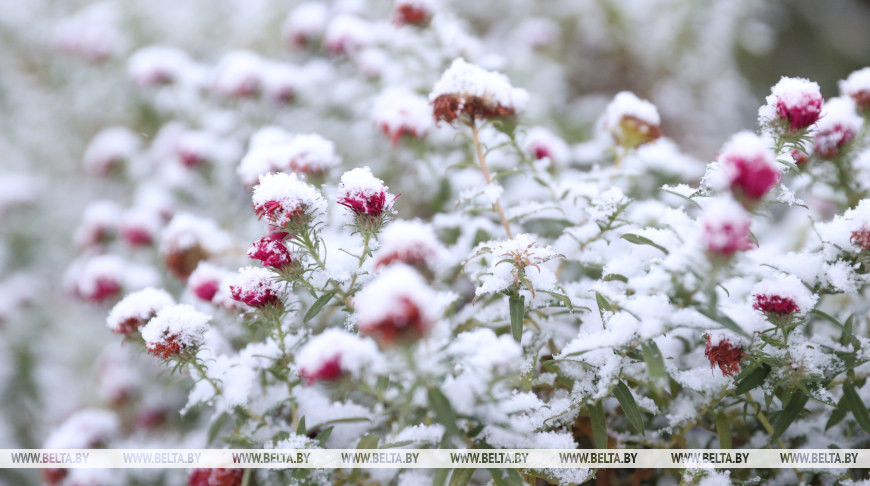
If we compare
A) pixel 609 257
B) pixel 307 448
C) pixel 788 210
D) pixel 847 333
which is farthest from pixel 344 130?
pixel 788 210

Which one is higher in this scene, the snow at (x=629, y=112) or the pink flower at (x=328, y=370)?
the snow at (x=629, y=112)

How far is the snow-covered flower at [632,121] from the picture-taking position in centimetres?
108

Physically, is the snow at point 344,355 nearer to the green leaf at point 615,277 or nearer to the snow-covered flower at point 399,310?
the snow-covered flower at point 399,310

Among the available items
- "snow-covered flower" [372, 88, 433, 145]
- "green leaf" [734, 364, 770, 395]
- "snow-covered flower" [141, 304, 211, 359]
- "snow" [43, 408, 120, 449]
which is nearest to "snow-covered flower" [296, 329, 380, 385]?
"snow-covered flower" [141, 304, 211, 359]

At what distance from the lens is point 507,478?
2.18 ft

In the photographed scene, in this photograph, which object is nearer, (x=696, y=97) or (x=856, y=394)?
(x=856, y=394)

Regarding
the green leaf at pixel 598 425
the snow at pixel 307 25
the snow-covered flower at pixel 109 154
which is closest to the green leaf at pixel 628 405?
the green leaf at pixel 598 425

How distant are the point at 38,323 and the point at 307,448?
4.66 feet

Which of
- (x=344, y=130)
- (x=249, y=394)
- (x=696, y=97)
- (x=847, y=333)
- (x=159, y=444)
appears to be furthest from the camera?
(x=696, y=97)

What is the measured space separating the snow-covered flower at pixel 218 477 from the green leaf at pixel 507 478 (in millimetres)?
432

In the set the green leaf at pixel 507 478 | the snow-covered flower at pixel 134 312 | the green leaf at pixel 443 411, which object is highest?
the snow-covered flower at pixel 134 312

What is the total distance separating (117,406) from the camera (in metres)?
1.50

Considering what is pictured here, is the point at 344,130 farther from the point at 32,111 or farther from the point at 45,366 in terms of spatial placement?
the point at 32,111

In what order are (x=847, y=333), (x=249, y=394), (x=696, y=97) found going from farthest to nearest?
(x=696, y=97) < (x=249, y=394) < (x=847, y=333)
